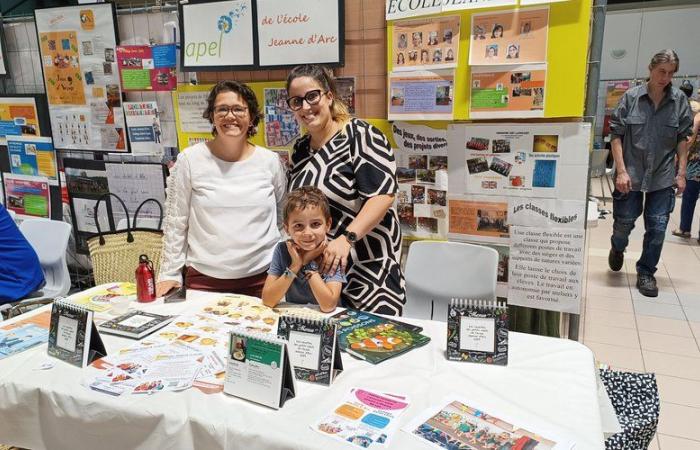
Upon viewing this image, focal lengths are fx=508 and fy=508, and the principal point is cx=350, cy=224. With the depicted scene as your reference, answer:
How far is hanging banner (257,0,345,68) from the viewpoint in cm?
263

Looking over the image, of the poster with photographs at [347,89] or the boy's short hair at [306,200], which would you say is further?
the poster with photographs at [347,89]

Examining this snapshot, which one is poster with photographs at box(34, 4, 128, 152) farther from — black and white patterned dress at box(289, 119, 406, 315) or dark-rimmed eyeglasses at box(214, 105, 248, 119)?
black and white patterned dress at box(289, 119, 406, 315)

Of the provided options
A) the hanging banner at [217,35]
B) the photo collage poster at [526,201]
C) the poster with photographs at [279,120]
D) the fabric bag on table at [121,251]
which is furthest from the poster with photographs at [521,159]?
the fabric bag on table at [121,251]

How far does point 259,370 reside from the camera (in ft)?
4.17

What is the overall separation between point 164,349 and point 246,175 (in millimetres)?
833

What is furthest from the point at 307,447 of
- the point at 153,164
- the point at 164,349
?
the point at 153,164

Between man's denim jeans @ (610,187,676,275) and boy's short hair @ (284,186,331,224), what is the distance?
3.09 m

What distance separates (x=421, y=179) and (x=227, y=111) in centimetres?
108

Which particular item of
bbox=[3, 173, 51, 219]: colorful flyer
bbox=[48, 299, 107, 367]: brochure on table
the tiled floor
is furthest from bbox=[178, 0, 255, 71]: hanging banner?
the tiled floor

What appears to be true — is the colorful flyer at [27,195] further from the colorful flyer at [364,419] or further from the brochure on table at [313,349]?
the colorful flyer at [364,419]

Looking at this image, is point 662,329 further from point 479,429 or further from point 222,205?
point 222,205

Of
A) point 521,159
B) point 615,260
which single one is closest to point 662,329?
→ point 615,260

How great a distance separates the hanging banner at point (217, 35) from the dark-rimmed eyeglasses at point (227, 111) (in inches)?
34.9

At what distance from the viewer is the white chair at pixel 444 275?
2219 millimetres
